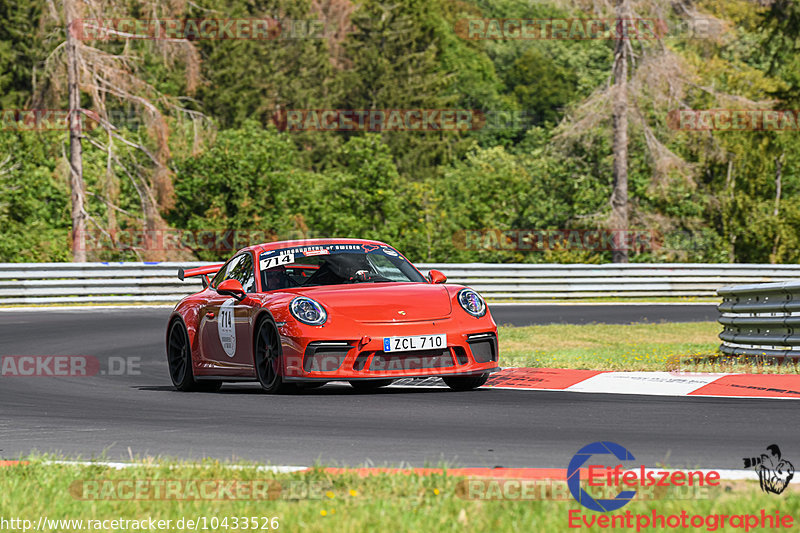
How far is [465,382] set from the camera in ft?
33.7

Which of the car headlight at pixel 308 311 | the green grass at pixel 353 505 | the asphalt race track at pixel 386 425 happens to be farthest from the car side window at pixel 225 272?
the green grass at pixel 353 505

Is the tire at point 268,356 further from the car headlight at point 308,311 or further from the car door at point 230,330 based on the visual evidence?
the car headlight at point 308,311

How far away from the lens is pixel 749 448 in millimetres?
6500

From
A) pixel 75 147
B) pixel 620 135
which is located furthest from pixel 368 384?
pixel 620 135

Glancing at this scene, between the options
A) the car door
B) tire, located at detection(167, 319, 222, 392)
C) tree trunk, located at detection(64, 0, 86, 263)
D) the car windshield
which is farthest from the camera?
tree trunk, located at detection(64, 0, 86, 263)

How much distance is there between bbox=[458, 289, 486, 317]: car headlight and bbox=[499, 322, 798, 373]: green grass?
190cm

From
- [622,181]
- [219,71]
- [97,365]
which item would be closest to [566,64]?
[219,71]

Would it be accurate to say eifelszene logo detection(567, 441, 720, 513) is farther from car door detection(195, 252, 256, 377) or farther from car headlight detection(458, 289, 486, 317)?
car door detection(195, 252, 256, 377)

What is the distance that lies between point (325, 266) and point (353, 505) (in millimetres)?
5901

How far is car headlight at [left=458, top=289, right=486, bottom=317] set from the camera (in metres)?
10.0

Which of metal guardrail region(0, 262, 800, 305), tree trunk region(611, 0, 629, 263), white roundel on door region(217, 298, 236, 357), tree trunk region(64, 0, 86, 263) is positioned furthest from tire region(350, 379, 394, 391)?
tree trunk region(611, 0, 629, 263)

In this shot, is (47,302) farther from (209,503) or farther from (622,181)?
(209,503)

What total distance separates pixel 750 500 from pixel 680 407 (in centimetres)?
359

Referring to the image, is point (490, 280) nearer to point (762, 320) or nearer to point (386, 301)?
point (762, 320)
